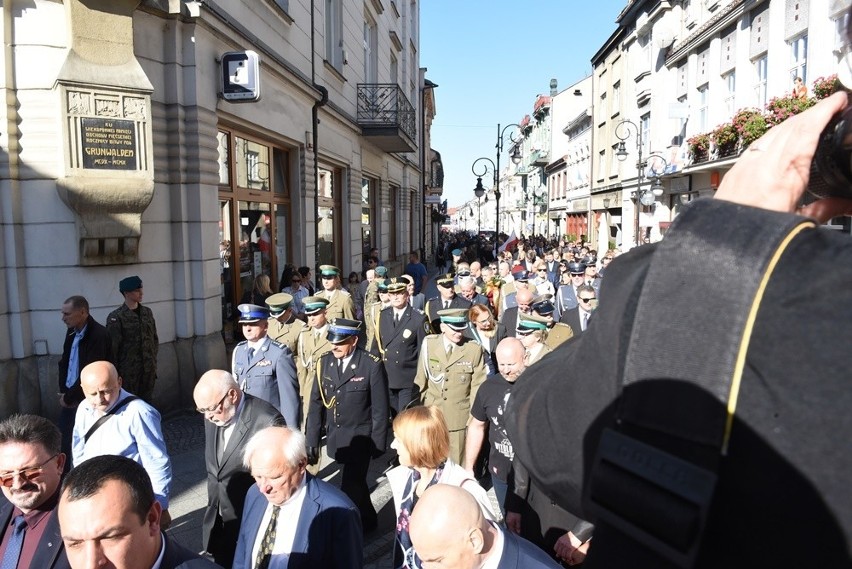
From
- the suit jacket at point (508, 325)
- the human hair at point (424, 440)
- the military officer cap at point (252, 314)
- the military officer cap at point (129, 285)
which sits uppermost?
the military officer cap at point (129, 285)

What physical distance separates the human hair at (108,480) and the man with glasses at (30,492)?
53cm

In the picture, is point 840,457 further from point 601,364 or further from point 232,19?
point 232,19

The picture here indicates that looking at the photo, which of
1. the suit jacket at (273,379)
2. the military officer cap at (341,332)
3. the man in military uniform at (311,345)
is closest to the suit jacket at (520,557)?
the military officer cap at (341,332)

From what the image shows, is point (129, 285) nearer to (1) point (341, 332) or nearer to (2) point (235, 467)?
(1) point (341, 332)

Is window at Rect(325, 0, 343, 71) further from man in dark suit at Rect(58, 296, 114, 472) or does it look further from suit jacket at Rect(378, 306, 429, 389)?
man in dark suit at Rect(58, 296, 114, 472)

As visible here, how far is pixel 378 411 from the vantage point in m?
5.48

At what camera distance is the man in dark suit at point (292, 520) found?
121 inches

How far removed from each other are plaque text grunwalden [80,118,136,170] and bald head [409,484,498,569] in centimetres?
635

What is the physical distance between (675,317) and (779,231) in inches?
6.4

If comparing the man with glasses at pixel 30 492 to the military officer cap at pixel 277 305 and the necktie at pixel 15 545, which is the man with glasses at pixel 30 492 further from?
the military officer cap at pixel 277 305

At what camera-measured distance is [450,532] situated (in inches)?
91.0

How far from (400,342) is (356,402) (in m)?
1.71

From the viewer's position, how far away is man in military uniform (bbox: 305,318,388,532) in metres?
5.41

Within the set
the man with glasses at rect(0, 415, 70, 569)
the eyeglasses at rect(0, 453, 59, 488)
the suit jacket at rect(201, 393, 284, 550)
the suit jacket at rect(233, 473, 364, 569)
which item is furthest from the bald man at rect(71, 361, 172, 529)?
the suit jacket at rect(233, 473, 364, 569)
